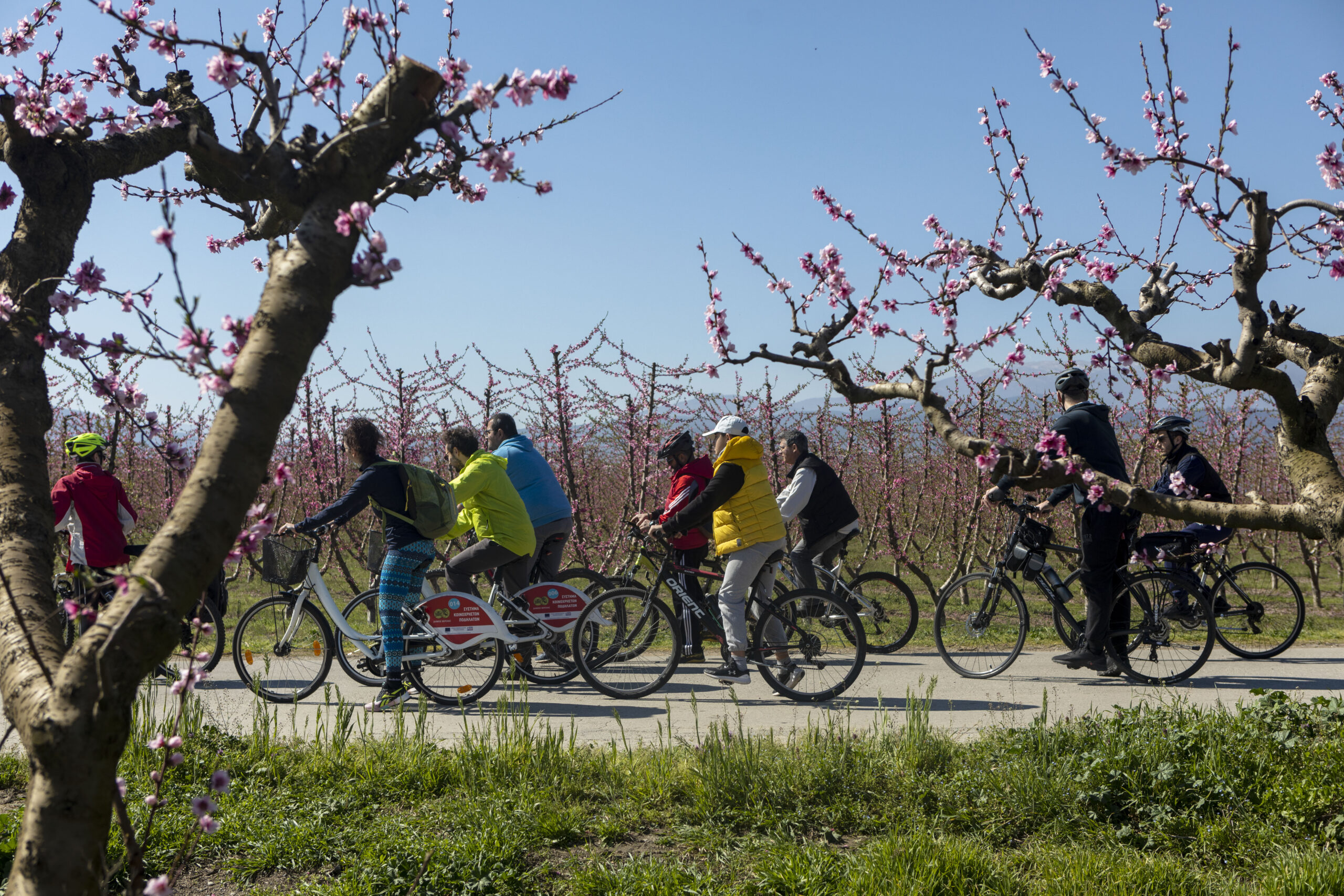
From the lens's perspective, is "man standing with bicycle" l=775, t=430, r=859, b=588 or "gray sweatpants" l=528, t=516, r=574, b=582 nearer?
"gray sweatpants" l=528, t=516, r=574, b=582

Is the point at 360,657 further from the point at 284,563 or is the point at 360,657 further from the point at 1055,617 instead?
the point at 1055,617

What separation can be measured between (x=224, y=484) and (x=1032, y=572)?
745 centimetres

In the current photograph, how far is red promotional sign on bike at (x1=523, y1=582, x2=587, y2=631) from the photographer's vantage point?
7613 mm

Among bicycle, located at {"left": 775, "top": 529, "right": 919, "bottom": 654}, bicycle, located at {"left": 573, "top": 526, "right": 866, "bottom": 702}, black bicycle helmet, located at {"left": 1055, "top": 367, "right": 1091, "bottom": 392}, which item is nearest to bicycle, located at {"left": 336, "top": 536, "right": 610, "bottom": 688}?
bicycle, located at {"left": 573, "top": 526, "right": 866, "bottom": 702}

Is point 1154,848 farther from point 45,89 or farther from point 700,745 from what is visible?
point 45,89

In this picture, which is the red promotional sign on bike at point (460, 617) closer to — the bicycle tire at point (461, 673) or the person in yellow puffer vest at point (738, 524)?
the bicycle tire at point (461, 673)

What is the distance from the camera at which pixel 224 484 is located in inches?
77.9

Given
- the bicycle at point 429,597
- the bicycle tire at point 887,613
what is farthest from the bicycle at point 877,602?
the bicycle at point 429,597

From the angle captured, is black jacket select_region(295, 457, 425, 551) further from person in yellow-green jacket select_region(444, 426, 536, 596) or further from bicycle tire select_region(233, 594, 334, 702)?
bicycle tire select_region(233, 594, 334, 702)

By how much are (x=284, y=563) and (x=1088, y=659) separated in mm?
6328

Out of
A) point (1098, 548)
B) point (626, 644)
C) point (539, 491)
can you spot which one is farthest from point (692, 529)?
point (1098, 548)

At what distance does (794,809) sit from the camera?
14.7 ft

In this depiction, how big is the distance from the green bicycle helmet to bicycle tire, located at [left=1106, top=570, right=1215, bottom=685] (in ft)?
27.1

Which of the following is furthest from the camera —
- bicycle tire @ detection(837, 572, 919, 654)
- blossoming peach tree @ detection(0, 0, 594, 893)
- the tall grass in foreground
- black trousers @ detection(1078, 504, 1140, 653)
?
bicycle tire @ detection(837, 572, 919, 654)
